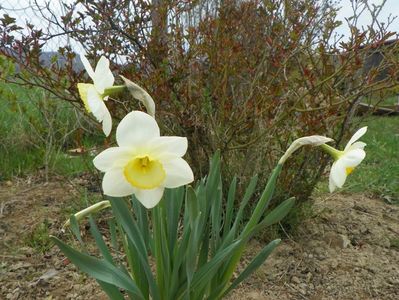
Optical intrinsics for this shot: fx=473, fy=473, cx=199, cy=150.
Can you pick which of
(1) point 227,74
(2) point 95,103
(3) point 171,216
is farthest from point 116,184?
(1) point 227,74

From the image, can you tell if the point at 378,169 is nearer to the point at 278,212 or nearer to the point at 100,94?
the point at 278,212

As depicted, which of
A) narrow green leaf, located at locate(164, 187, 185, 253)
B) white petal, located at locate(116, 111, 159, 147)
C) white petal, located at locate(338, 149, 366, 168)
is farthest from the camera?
narrow green leaf, located at locate(164, 187, 185, 253)

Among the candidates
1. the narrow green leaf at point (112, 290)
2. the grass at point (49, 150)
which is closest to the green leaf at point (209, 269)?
the narrow green leaf at point (112, 290)

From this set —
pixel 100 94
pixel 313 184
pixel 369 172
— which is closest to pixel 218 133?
pixel 313 184

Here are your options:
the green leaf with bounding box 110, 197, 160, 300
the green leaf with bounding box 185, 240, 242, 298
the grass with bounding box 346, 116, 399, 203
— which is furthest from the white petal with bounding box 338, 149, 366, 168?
the grass with bounding box 346, 116, 399, 203

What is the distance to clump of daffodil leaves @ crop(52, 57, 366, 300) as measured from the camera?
115 centimetres

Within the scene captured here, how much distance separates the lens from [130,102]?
101 inches

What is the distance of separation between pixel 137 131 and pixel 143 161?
86mm

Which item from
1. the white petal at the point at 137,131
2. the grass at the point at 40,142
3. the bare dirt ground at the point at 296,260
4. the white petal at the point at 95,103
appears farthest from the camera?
the grass at the point at 40,142

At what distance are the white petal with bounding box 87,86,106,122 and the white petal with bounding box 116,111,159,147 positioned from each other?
0.12 m

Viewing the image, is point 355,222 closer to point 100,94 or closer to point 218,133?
point 218,133

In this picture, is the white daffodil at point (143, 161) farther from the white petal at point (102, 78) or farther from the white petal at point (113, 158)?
the white petal at point (102, 78)

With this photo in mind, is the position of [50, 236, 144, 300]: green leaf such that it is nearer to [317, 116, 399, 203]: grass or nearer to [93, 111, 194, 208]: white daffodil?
[93, 111, 194, 208]: white daffodil

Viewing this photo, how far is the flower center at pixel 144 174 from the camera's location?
3.82 feet
